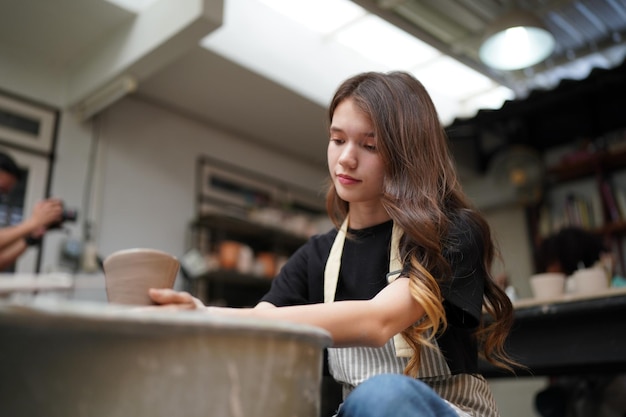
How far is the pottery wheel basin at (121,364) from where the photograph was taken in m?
0.60

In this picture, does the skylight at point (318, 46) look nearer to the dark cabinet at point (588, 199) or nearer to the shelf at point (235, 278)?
the dark cabinet at point (588, 199)

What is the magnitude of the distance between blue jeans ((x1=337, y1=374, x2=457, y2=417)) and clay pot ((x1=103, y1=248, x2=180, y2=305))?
32cm

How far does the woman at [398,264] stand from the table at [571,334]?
0.63 meters

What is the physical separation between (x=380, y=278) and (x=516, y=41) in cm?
300

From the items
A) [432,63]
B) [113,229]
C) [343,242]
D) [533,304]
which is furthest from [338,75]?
[343,242]

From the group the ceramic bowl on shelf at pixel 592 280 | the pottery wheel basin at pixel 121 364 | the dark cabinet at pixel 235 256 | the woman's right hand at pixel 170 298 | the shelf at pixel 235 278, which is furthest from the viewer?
the dark cabinet at pixel 235 256

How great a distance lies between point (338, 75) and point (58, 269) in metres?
2.47

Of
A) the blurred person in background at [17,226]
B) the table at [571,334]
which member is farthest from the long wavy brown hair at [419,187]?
the blurred person in background at [17,226]

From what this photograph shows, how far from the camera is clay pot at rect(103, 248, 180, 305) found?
85cm

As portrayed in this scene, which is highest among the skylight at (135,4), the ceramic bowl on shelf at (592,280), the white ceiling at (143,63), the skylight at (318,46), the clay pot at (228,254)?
the skylight at (318,46)

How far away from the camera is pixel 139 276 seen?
2.81 feet

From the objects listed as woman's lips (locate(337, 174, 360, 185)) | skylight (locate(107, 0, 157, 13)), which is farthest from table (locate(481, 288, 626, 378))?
skylight (locate(107, 0, 157, 13))

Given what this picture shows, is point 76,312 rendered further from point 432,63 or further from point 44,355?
point 432,63

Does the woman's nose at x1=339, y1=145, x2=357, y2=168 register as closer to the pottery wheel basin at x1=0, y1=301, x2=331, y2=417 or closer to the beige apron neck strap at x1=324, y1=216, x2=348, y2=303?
the beige apron neck strap at x1=324, y1=216, x2=348, y2=303
